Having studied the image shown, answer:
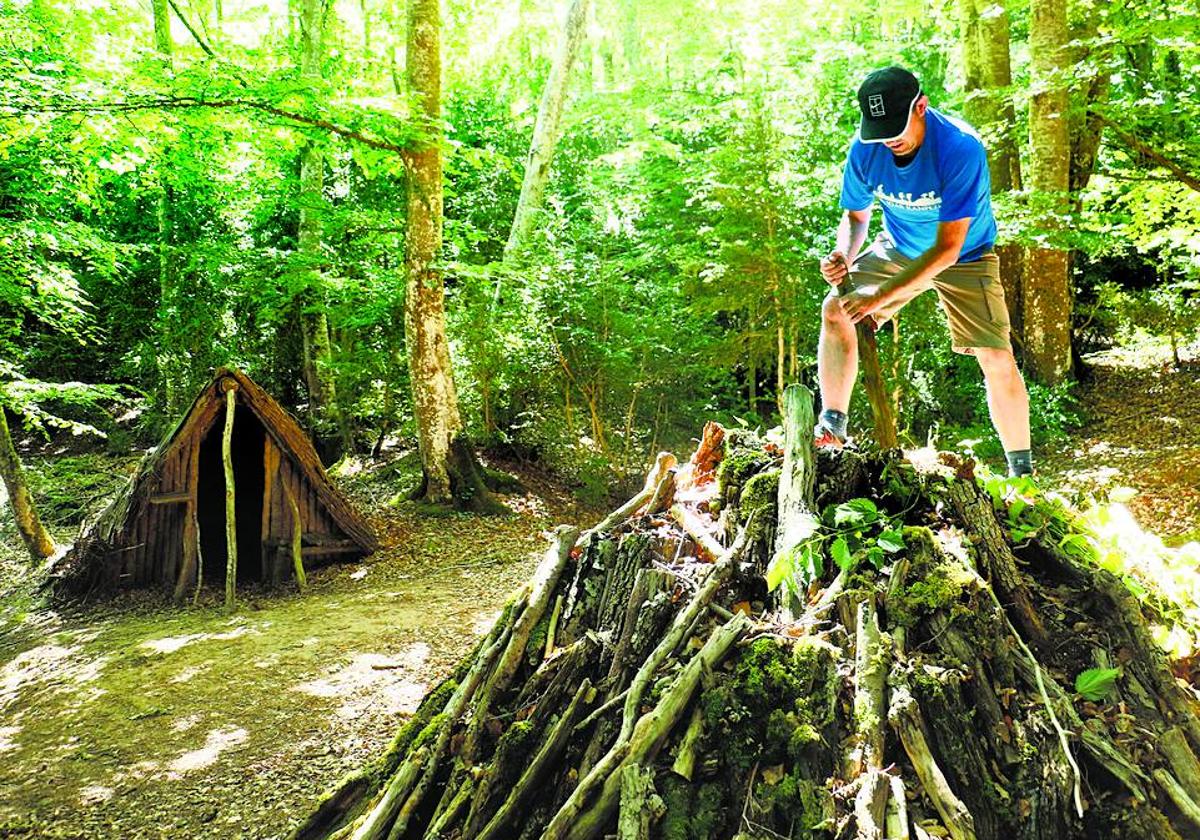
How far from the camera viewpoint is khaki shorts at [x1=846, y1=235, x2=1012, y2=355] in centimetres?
320

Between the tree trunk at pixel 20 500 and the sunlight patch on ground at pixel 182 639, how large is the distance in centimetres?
325

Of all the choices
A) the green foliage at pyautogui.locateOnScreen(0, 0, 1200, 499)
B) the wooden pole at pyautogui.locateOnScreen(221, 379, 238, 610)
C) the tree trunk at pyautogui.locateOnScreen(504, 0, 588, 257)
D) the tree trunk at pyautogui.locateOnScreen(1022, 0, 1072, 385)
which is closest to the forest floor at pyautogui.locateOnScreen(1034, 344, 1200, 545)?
the green foliage at pyautogui.locateOnScreen(0, 0, 1200, 499)

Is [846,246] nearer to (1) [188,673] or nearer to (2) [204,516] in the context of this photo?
(1) [188,673]

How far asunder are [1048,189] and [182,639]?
10.5 metres

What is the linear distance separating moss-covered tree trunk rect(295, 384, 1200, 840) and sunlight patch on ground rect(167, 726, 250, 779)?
72.4 inches

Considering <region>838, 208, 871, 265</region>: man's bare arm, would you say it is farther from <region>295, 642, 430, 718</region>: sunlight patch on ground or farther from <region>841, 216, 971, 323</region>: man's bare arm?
<region>295, 642, 430, 718</region>: sunlight patch on ground

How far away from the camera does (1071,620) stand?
2.35 meters

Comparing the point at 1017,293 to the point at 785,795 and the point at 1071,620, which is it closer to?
the point at 1071,620

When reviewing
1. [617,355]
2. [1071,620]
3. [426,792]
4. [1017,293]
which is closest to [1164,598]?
[1071,620]

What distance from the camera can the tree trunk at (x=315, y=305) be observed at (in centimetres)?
1273

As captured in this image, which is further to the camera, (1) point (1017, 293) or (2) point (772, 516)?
(1) point (1017, 293)

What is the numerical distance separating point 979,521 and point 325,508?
735 centimetres

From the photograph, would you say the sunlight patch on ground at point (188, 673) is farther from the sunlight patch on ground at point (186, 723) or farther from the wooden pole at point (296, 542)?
the wooden pole at point (296, 542)

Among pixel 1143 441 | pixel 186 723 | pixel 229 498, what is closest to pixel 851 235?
pixel 186 723
